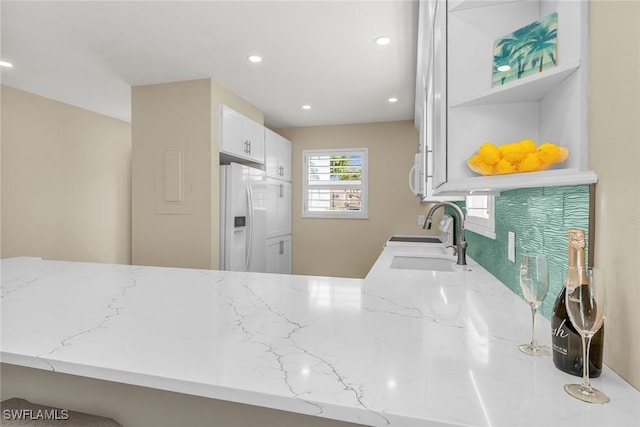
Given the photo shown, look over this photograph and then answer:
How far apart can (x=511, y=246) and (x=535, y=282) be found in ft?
2.16

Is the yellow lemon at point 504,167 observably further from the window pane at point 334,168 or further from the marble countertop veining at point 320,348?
the window pane at point 334,168

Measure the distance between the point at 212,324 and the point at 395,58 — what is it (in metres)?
2.53

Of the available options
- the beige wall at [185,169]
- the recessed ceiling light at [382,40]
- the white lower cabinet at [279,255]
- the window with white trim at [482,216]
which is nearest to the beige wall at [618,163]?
the window with white trim at [482,216]

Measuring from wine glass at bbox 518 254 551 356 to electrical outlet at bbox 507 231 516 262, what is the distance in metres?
0.61

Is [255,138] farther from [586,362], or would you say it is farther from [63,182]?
[586,362]

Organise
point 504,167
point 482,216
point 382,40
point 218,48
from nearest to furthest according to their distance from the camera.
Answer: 1. point 504,167
2. point 482,216
3. point 382,40
4. point 218,48

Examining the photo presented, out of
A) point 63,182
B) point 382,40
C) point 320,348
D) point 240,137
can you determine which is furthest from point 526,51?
point 63,182

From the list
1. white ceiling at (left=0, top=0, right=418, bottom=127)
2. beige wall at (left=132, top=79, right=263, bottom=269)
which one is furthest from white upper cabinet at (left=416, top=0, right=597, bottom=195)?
beige wall at (left=132, top=79, right=263, bottom=269)

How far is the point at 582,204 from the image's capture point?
2.58ft

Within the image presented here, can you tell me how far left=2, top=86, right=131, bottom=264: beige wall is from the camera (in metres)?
3.36

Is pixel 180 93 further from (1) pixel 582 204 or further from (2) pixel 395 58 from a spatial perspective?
(1) pixel 582 204

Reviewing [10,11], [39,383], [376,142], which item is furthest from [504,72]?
[376,142]

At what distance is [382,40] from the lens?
95.4 inches

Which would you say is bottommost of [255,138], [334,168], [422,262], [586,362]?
[422,262]
